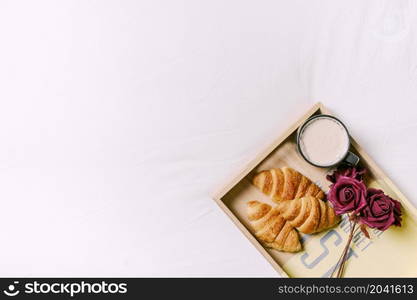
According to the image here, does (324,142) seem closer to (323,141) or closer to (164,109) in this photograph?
(323,141)

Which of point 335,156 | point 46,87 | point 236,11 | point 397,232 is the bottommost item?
point 397,232

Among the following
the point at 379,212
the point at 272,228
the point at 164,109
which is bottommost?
the point at 379,212

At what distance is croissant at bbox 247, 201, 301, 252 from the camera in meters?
0.96

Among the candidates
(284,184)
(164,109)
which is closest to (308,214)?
(284,184)

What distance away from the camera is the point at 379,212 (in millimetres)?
930

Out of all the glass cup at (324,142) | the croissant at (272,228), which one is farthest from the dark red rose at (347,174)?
the croissant at (272,228)

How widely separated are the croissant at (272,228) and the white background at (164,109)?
7 cm

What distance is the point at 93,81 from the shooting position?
1020 millimetres

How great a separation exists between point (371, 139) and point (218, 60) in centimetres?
36

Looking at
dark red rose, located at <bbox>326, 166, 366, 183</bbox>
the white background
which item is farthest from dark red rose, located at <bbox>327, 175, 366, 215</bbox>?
the white background

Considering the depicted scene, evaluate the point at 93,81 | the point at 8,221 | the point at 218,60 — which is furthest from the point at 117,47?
the point at 8,221

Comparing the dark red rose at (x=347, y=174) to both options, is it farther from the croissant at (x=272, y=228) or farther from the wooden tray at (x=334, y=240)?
the croissant at (x=272, y=228)

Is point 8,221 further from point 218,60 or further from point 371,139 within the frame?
point 371,139

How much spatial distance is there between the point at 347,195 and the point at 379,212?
0.22 ft
